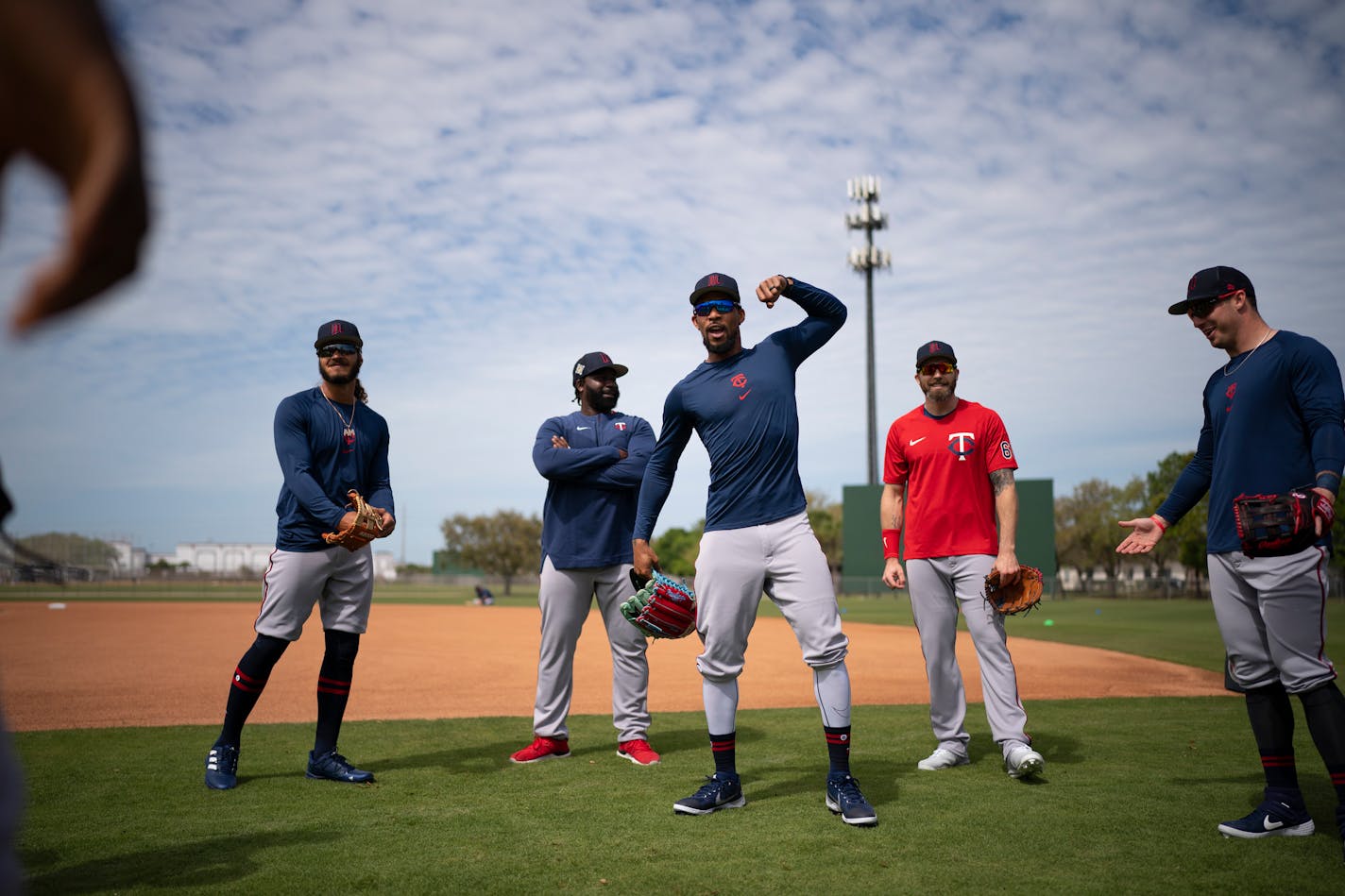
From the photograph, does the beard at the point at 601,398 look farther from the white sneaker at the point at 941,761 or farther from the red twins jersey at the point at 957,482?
the white sneaker at the point at 941,761

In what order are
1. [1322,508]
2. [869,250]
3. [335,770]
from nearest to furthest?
[1322,508] → [335,770] → [869,250]

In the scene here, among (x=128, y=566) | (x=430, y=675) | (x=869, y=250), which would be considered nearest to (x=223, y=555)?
(x=128, y=566)

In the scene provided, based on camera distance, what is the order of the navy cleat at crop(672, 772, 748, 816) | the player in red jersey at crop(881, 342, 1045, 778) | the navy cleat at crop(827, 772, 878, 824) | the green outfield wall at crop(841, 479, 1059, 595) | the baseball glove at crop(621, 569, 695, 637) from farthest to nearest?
the green outfield wall at crop(841, 479, 1059, 595) → the player in red jersey at crop(881, 342, 1045, 778) → the baseball glove at crop(621, 569, 695, 637) → the navy cleat at crop(672, 772, 748, 816) → the navy cleat at crop(827, 772, 878, 824)

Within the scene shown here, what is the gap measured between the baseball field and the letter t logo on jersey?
1.83 metres

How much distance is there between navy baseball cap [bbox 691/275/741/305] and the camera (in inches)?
186

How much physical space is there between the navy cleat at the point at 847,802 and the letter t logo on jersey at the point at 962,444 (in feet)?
7.03

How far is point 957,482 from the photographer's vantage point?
562cm

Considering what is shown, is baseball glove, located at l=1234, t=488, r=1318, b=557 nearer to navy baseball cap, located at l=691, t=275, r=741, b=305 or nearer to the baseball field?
the baseball field

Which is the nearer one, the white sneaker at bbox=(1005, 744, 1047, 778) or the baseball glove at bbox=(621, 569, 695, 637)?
the white sneaker at bbox=(1005, 744, 1047, 778)

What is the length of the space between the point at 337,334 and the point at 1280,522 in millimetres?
4697

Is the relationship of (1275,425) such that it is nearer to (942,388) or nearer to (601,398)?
(942,388)

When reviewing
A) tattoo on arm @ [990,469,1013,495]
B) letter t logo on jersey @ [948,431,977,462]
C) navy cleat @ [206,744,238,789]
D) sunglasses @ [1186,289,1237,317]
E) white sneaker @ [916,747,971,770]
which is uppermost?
sunglasses @ [1186,289,1237,317]

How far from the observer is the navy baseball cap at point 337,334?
5.36m

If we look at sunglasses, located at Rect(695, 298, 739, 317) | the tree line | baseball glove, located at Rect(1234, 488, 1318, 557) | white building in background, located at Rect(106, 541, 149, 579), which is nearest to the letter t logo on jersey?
sunglasses, located at Rect(695, 298, 739, 317)
